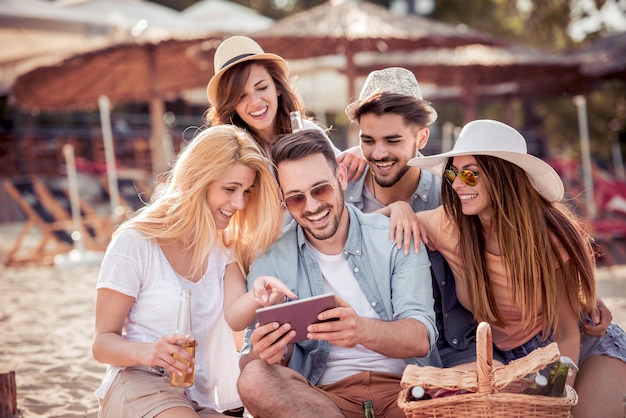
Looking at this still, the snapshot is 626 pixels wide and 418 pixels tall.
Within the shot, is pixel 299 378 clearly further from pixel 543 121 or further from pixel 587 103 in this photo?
pixel 543 121

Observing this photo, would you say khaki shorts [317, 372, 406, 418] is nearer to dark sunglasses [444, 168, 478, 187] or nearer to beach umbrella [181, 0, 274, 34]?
dark sunglasses [444, 168, 478, 187]

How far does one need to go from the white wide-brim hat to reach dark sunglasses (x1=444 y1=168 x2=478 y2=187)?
84 mm

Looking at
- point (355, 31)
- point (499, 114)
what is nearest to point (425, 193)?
point (355, 31)

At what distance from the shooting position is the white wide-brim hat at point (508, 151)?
3451 millimetres

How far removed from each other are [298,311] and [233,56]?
2.10 meters

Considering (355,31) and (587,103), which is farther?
(587,103)

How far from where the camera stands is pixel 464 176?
3516 mm

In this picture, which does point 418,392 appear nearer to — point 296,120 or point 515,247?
point 515,247

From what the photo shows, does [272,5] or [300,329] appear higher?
[272,5]

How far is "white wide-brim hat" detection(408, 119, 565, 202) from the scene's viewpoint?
11.3 ft

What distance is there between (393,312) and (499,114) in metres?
26.3

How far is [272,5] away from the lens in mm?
26234

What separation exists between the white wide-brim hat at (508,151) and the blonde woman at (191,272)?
0.91m

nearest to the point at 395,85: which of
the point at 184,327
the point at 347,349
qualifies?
the point at 347,349
